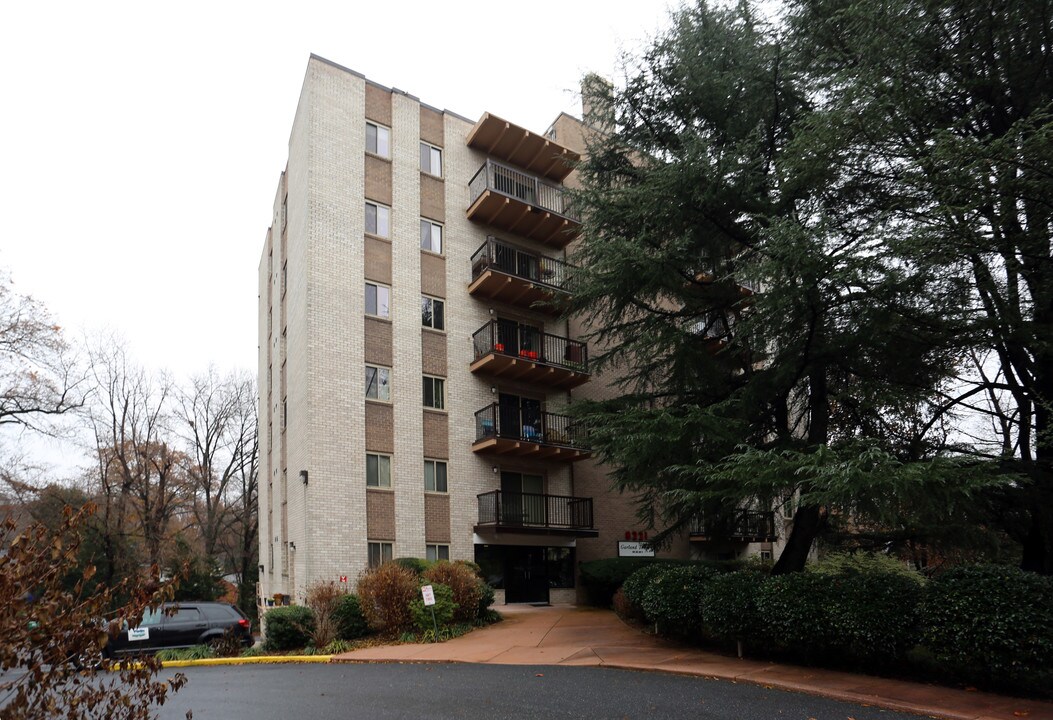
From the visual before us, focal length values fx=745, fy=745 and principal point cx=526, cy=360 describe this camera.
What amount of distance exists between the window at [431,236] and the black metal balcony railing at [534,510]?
786cm

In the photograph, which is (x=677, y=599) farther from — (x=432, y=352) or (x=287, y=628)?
(x=432, y=352)

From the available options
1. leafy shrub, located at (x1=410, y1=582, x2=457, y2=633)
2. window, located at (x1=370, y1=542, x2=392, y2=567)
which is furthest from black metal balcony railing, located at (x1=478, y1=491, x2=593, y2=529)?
leafy shrub, located at (x1=410, y1=582, x2=457, y2=633)

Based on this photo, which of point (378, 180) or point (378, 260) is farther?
point (378, 180)

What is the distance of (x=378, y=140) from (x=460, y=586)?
1384 centimetres

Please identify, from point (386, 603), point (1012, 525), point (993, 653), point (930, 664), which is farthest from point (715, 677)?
point (386, 603)

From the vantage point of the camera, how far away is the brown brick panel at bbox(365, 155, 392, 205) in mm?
22656

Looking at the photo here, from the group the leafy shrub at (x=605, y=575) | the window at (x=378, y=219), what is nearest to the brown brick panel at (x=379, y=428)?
the window at (x=378, y=219)

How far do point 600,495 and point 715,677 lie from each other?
1479 cm

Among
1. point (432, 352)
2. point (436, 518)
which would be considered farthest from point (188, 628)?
point (432, 352)

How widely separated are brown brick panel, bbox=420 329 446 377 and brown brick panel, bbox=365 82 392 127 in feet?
22.6

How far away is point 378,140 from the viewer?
2328 centimetres

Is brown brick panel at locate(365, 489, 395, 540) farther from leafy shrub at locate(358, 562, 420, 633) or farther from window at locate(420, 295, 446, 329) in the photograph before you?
window at locate(420, 295, 446, 329)

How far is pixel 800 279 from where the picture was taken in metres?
11.6

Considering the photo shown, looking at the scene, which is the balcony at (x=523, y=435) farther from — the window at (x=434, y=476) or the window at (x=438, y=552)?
the window at (x=438, y=552)
